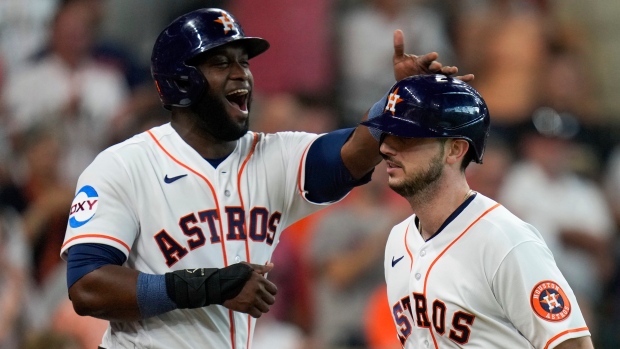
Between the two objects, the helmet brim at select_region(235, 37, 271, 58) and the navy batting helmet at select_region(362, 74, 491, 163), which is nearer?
the navy batting helmet at select_region(362, 74, 491, 163)

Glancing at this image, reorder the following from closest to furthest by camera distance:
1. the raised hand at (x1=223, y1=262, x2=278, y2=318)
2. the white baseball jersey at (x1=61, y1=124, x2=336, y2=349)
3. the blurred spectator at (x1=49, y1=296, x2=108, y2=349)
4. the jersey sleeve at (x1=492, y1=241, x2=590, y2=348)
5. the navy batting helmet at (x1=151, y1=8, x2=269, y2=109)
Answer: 1. the jersey sleeve at (x1=492, y1=241, x2=590, y2=348)
2. the raised hand at (x1=223, y1=262, x2=278, y2=318)
3. the white baseball jersey at (x1=61, y1=124, x2=336, y2=349)
4. the navy batting helmet at (x1=151, y1=8, x2=269, y2=109)
5. the blurred spectator at (x1=49, y1=296, x2=108, y2=349)

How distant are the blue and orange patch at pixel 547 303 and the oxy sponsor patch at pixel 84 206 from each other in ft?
5.06

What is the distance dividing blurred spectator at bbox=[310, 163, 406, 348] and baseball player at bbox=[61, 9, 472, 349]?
308 cm

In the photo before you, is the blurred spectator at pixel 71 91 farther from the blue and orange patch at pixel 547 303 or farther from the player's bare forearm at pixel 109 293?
the blue and orange patch at pixel 547 303

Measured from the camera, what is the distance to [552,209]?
285 inches

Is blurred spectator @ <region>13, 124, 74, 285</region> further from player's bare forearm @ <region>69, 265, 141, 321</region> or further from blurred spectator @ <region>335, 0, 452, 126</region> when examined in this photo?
player's bare forearm @ <region>69, 265, 141, 321</region>

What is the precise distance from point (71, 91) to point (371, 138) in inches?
170

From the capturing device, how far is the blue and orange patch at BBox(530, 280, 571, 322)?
106 inches

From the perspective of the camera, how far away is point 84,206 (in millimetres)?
3242

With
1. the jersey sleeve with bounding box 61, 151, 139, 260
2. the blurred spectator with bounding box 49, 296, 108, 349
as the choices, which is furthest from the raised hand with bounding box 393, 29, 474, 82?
the blurred spectator with bounding box 49, 296, 108, 349

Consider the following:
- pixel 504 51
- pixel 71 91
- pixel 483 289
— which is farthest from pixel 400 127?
pixel 504 51

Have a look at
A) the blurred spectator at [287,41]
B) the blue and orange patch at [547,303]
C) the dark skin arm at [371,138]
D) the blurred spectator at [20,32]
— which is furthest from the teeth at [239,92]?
the blurred spectator at [20,32]

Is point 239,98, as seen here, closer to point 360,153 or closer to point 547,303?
point 360,153

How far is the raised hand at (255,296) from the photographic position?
119 inches
